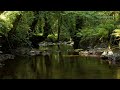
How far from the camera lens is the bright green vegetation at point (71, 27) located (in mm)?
15663

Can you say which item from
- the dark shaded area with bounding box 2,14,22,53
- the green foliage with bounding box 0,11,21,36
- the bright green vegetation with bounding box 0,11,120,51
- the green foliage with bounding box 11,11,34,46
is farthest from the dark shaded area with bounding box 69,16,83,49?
the green foliage with bounding box 0,11,21,36

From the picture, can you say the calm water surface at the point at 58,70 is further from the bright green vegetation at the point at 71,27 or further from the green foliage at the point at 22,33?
the green foliage at the point at 22,33

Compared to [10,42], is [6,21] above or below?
above

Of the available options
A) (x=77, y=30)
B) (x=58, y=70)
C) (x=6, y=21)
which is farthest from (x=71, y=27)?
(x=58, y=70)

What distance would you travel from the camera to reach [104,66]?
1153 cm

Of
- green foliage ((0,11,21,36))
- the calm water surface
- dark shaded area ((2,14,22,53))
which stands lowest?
the calm water surface

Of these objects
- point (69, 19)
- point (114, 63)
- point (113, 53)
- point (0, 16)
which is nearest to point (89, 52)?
point (113, 53)

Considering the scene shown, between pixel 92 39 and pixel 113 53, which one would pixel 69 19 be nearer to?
pixel 92 39

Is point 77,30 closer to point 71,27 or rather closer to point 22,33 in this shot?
point 71,27

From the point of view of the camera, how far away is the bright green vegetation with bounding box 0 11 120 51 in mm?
15663

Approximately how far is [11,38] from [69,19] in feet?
26.4

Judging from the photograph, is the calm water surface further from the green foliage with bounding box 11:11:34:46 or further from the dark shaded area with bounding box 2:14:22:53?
the green foliage with bounding box 11:11:34:46

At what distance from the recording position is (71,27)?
22469 millimetres

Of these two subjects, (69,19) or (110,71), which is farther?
(69,19)
